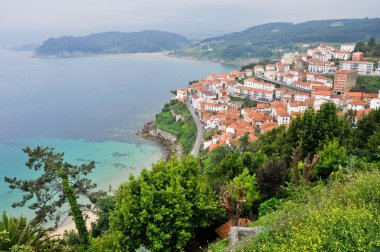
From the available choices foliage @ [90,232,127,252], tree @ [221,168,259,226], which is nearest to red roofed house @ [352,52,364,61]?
tree @ [221,168,259,226]

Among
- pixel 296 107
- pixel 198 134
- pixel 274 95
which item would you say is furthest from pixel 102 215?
pixel 274 95

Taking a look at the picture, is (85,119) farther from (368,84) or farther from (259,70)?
(368,84)

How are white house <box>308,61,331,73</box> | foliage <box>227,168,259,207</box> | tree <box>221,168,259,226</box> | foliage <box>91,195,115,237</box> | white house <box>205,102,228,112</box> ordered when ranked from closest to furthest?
tree <box>221,168,259,226</box> < foliage <box>227,168,259,207</box> < foliage <box>91,195,115,237</box> < white house <box>205,102,228,112</box> < white house <box>308,61,331,73</box>

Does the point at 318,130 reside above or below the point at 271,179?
above

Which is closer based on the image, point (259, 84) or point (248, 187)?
point (248, 187)

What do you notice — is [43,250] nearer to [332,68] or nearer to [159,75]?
[332,68]

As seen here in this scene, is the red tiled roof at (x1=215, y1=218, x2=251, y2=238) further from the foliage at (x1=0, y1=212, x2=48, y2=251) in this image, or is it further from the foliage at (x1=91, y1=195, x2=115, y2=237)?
the foliage at (x1=91, y1=195, x2=115, y2=237)

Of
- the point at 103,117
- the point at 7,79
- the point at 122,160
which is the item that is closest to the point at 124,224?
the point at 122,160
